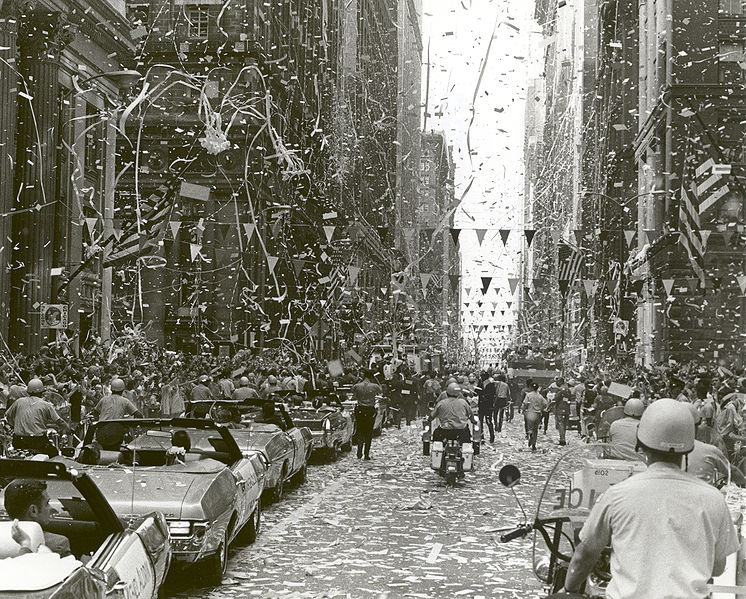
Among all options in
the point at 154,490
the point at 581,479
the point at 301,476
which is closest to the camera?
the point at 581,479

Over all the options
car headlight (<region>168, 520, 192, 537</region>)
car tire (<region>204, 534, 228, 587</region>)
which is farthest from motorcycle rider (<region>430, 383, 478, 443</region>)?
car headlight (<region>168, 520, 192, 537</region>)

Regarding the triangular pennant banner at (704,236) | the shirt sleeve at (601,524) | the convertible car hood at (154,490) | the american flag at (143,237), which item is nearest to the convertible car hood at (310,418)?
the convertible car hood at (154,490)

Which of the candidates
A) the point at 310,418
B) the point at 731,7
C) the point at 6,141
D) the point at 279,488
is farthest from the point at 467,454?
the point at 731,7

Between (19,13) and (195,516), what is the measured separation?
2772cm

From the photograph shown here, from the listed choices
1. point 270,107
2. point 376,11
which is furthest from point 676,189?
point 376,11

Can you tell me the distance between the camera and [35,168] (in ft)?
115

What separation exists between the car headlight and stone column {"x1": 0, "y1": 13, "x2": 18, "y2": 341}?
24.0m

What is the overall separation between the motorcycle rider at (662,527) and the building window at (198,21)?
5021cm

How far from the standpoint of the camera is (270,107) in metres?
53.0

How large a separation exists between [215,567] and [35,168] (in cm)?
2682

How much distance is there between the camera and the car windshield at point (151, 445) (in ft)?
35.5

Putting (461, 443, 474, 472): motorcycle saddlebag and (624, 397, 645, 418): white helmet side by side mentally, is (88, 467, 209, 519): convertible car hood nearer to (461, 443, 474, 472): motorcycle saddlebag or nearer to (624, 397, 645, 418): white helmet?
(624, 397, 645, 418): white helmet

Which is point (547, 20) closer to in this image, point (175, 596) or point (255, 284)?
point (255, 284)

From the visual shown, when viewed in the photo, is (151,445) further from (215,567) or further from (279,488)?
(279,488)
